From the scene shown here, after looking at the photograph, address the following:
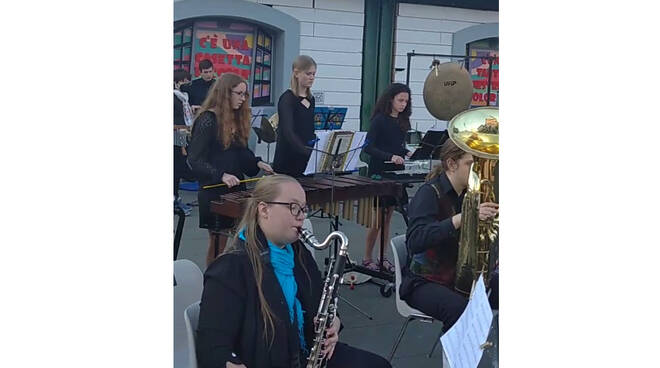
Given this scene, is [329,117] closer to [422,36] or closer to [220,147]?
[220,147]

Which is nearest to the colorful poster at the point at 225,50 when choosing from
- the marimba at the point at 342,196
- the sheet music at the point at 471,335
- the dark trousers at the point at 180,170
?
the dark trousers at the point at 180,170

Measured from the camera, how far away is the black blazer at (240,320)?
2422 millimetres

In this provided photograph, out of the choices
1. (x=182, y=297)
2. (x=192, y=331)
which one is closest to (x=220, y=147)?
(x=182, y=297)

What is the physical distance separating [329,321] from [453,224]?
708 mm

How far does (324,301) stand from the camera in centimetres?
274

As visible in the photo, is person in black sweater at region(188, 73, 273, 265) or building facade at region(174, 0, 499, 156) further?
building facade at region(174, 0, 499, 156)

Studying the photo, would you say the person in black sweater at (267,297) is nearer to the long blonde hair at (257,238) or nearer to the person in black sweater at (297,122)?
the long blonde hair at (257,238)

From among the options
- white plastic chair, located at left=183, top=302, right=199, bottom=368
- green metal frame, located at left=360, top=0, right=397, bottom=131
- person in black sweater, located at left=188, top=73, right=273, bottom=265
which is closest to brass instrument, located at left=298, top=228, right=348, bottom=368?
white plastic chair, located at left=183, top=302, right=199, bottom=368

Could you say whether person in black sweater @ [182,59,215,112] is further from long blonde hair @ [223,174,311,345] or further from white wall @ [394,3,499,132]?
long blonde hair @ [223,174,311,345]

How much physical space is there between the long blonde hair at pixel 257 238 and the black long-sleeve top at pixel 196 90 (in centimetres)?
523

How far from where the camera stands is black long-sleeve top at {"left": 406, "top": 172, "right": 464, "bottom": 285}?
3166mm

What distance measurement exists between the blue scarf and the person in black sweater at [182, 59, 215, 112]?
5374 mm

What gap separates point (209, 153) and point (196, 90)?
12.0 feet
